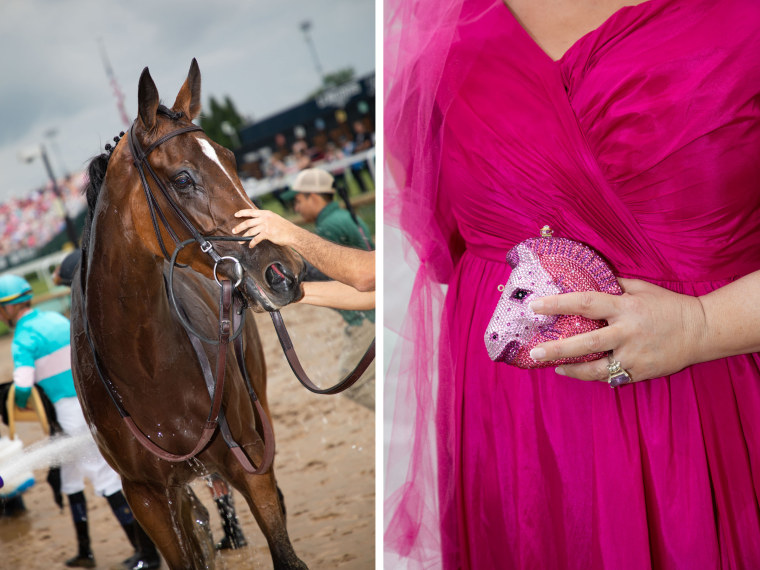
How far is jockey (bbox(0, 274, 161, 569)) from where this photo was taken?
938 millimetres

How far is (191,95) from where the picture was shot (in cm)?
89

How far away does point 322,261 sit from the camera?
94 cm

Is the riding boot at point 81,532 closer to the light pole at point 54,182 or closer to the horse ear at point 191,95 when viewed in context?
the light pole at point 54,182

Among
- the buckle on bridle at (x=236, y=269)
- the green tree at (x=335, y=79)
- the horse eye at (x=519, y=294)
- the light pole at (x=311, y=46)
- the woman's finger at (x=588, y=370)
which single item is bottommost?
the woman's finger at (x=588, y=370)

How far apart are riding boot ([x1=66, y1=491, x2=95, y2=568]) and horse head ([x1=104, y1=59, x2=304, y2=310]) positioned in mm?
429

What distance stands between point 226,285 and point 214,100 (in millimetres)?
298

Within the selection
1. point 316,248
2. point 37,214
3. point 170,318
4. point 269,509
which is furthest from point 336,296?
point 37,214

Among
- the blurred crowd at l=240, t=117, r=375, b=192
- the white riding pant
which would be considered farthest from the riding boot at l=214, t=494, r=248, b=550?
the blurred crowd at l=240, t=117, r=375, b=192

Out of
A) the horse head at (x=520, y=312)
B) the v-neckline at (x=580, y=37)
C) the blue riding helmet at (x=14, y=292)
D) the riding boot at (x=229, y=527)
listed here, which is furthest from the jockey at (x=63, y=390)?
the v-neckline at (x=580, y=37)

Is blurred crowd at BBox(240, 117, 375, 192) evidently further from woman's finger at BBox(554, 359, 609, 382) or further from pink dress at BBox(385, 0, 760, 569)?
woman's finger at BBox(554, 359, 609, 382)

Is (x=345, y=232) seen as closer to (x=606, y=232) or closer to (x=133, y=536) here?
(x=606, y=232)

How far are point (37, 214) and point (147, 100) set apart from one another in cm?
27

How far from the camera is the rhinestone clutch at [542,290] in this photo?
0.72 metres

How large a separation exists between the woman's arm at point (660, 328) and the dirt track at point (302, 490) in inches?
17.5
